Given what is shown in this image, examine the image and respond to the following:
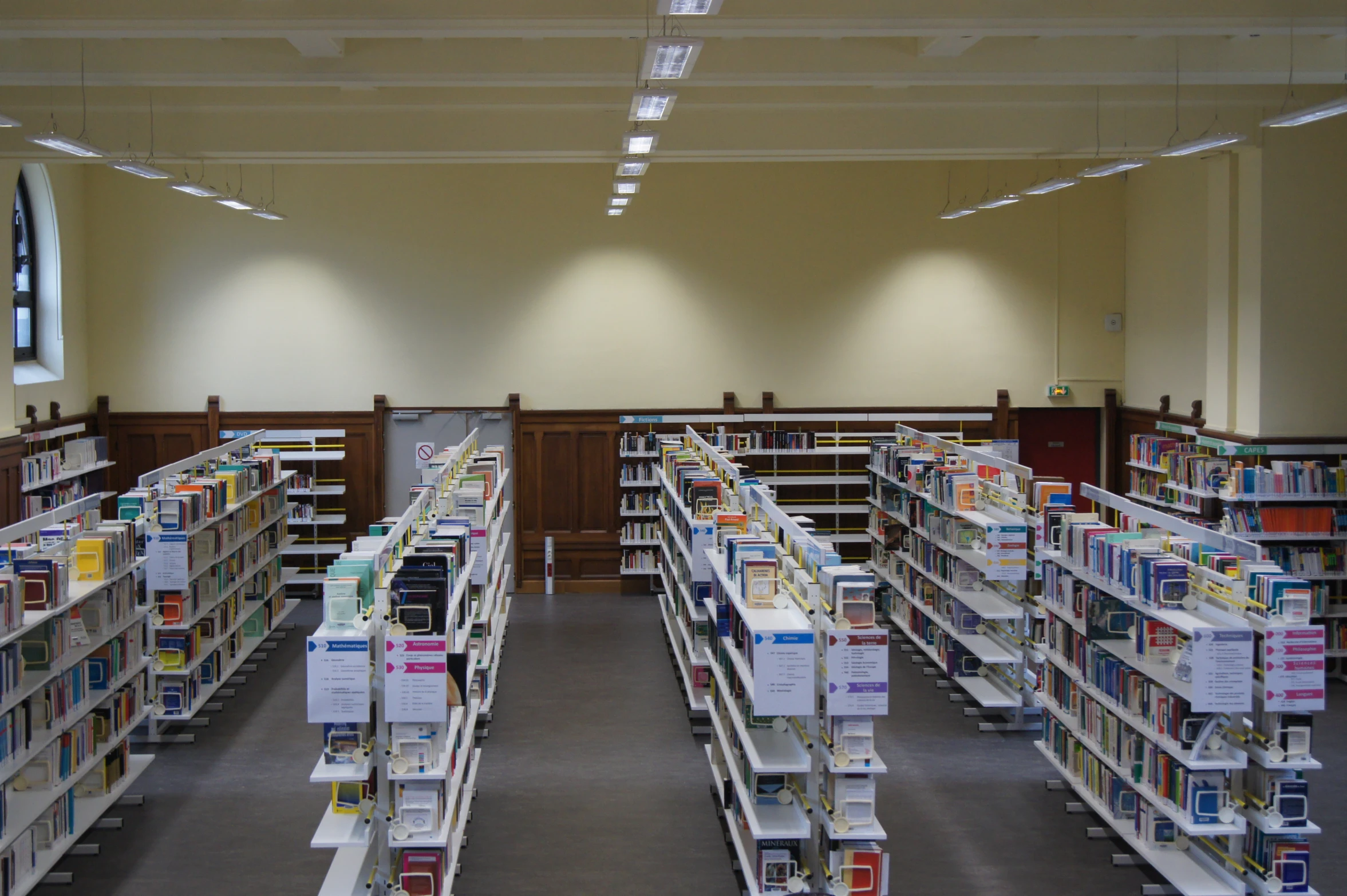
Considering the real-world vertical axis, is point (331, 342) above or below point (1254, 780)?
above

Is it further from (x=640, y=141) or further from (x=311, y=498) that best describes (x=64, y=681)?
(x=311, y=498)

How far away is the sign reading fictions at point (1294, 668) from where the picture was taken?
6.43 meters

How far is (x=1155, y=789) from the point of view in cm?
726

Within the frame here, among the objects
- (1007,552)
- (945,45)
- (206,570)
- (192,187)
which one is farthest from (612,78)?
(206,570)

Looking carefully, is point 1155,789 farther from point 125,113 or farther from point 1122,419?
point 125,113

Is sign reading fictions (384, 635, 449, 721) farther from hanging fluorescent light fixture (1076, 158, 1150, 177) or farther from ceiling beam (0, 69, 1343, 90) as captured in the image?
hanging fluorescent light fixture (1076, 158, 1150, 177)

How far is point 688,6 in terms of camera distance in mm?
5605

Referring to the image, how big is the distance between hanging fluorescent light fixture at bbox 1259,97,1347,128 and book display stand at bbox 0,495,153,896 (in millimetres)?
8489

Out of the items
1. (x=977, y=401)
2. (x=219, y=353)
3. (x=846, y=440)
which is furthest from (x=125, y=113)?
(x=977, y=401)

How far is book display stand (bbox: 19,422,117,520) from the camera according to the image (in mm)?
12812

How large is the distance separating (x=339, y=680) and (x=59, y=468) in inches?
355

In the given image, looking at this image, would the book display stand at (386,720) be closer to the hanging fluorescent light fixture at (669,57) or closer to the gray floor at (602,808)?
the gray floor at (602,808)

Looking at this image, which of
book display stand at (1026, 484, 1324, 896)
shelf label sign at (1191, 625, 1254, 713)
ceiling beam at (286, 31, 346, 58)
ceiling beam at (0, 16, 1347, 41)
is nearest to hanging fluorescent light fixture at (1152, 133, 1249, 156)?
ceiling beam at (0, 16, 1347, 41)

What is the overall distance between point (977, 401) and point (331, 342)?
8326 millimetres
